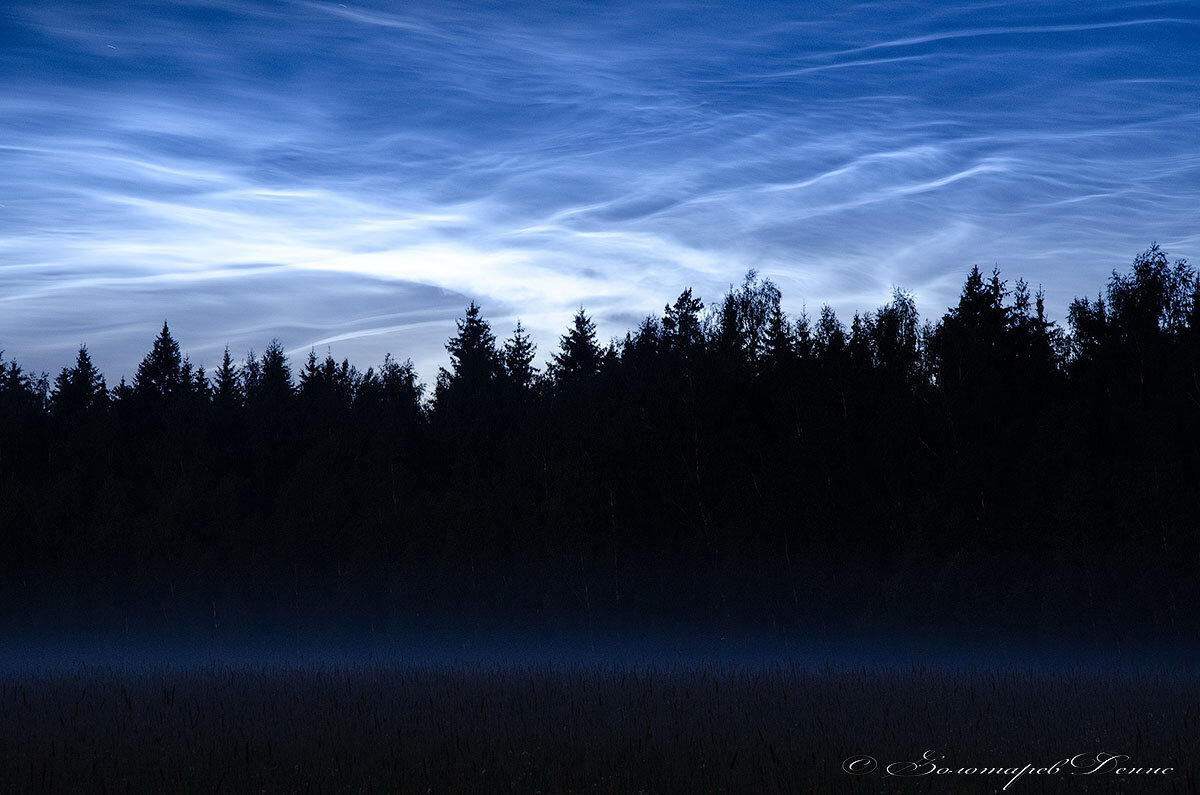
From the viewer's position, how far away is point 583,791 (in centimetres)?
948

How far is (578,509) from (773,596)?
29.6 ft

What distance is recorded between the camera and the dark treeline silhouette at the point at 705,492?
35594mm

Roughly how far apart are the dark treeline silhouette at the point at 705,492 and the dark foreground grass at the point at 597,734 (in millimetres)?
17509

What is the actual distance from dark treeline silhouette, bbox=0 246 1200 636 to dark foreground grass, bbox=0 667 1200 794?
1751 cm

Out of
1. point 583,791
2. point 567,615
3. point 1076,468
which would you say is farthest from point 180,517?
point 583,791

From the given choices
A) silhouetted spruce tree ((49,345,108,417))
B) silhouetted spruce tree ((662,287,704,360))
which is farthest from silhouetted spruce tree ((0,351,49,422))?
silhouetted spruce tree ((662,287,704,360))

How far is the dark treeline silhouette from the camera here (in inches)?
1401

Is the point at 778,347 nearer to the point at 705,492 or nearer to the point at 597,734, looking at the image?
the point at 705,492

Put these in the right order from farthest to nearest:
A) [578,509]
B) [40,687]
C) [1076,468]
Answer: [578,509], [1076,468], [40,687]

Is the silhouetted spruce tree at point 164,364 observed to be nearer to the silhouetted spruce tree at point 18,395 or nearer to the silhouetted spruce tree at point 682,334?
the silhouetted spruce tree at point 18,395

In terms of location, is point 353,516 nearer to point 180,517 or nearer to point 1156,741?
point 180,517

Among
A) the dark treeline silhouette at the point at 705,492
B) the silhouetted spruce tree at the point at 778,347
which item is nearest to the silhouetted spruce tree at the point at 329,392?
the dark treeline silhouette at the point at 705,492

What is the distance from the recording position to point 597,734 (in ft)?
40.5

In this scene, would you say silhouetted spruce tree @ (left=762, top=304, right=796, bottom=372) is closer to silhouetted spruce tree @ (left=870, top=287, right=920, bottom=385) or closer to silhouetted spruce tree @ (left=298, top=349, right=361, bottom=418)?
silhouetted spruce tree @ (left=870, top=287, right=920, bottom=385)
